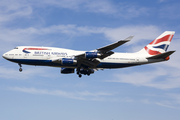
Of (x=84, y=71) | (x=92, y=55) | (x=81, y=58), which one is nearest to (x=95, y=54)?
(x=92, y=55)

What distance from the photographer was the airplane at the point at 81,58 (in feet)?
135

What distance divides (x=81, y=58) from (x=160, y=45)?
57.9 feet

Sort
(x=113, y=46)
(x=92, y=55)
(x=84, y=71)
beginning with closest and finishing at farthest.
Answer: (x=113, y=46)
(x=92, y=55)
(x=84, y=71)

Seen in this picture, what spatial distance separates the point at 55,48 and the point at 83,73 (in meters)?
7.34

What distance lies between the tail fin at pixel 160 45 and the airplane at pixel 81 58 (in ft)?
2.87

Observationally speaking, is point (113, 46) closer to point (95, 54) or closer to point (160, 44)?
point (95, 54)

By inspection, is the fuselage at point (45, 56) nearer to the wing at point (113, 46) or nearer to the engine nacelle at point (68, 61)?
the engine nacelle at point (68, 61)

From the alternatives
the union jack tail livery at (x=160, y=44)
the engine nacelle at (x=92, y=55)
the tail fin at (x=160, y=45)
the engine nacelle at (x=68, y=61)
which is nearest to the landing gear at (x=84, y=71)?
the engine nacelle at (x=68, y=61)

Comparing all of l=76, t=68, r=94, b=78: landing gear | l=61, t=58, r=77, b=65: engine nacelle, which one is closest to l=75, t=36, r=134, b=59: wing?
l=61, t=58, r=77, b=65: engine nacelle

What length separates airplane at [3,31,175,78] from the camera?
135ft

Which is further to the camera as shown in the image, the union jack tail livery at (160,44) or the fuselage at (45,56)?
the union jack tail livery at (160,44)

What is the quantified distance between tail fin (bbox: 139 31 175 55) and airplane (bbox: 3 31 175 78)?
0.87m

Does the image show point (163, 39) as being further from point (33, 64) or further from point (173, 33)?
point (33, 64)

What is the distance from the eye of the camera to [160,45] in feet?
162
